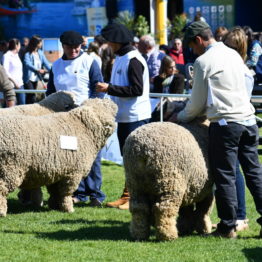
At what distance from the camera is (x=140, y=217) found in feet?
18.5

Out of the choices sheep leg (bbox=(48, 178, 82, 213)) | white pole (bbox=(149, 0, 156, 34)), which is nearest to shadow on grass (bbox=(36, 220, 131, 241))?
sheep leg (bbox=(48, 178, 82, 213))

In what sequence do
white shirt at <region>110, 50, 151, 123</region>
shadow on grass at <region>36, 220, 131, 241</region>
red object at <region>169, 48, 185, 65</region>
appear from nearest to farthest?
1. shadow on grass at <region>36, 220, 131, 241</region>
2. white shirt at <region>110, 50, 151, 123</region>
3. red object at <region>169, 48, 185, 65</region>

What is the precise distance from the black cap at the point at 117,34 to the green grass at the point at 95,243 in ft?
6.37

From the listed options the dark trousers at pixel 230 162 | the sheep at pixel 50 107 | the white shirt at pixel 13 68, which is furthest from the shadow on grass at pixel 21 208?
the white shirt at pixel 13 68

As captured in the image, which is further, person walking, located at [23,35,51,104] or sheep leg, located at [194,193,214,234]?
person walking, located at [23,35,51,104]

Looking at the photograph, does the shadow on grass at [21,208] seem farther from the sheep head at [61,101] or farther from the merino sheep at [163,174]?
the merino sheep at [163,174]

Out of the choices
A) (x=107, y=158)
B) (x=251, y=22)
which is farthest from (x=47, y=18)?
(x=107, y=158)

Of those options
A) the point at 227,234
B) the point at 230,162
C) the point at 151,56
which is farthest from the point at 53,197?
the point at 151,56

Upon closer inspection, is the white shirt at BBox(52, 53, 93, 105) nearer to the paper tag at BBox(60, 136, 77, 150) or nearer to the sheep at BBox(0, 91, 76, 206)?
the sheep at BBox(0, 91, 76, 206)

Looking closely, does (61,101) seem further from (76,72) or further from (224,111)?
(224,111)

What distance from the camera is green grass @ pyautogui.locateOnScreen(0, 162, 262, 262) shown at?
5.29 m

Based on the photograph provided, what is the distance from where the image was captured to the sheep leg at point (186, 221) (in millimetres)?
6091

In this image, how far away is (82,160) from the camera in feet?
22.9

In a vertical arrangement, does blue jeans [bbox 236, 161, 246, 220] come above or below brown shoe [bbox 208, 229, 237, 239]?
above
